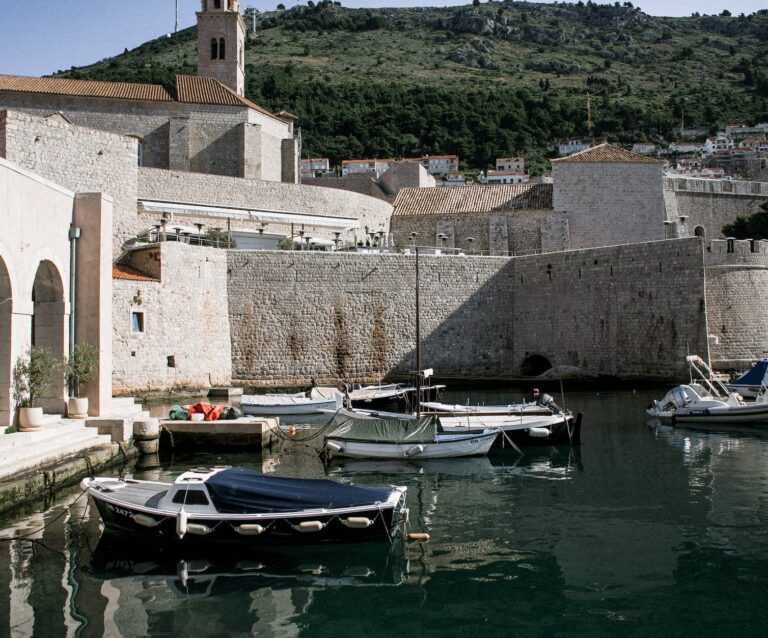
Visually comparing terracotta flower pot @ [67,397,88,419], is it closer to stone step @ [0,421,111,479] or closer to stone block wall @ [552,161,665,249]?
stone step @ [0,421,111,479]

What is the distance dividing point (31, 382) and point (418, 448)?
6.65 metres

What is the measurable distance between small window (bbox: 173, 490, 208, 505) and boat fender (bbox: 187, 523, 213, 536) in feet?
0.90

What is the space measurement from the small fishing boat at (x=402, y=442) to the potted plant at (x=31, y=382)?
5009 mm

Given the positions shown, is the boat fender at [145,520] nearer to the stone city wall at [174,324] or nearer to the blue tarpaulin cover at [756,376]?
the stone city wall at [174,324]

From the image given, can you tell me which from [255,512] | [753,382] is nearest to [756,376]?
[753,382]

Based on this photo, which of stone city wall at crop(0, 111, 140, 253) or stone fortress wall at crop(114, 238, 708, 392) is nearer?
stone city wall at crop(0, 111, 140, 253)

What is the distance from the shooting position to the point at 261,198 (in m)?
32.9

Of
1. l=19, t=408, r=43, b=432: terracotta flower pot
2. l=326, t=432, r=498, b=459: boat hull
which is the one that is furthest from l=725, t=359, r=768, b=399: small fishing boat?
l=19, t=408, r=43, b=432: terracotta flower pot

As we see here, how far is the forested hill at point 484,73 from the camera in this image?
279 ft

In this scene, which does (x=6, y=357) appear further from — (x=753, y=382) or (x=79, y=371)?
(x=753, y=382)

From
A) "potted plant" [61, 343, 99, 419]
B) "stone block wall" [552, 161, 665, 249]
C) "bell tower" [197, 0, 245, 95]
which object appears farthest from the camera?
"bell tower" [197, 0, 245, 95]

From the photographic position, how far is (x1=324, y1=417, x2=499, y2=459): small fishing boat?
14898mm

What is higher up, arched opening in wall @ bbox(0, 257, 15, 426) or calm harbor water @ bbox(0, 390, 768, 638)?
arched opening in wall @ bbox(0, 257, 15, 426)

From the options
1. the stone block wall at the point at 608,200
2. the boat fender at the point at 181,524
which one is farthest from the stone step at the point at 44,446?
the stone block wall at the point at 608,200
